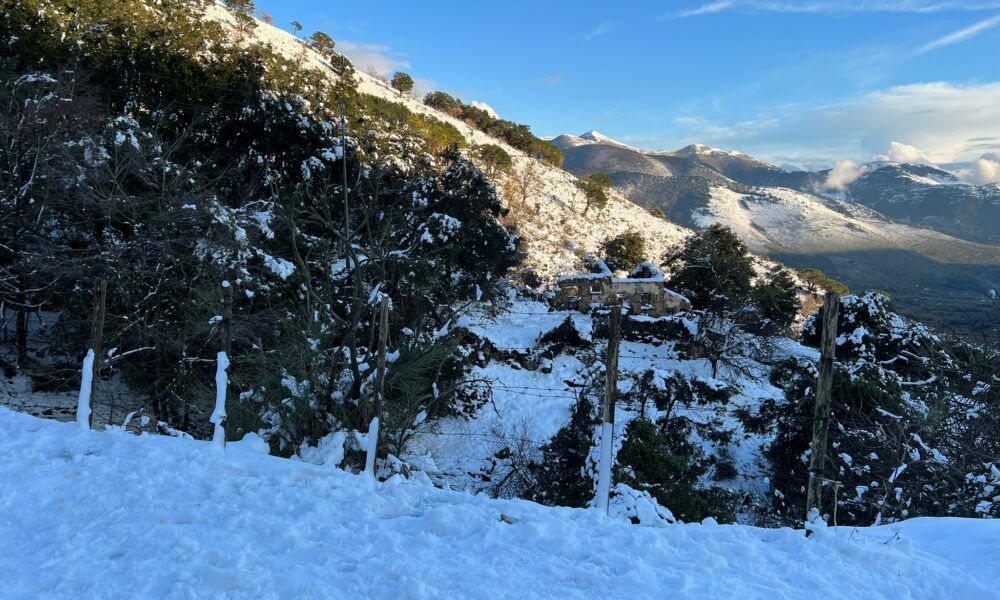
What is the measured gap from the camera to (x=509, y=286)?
31.7 metres

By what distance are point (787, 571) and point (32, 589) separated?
5.08m

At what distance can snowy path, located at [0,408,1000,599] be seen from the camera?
3264 millimetres

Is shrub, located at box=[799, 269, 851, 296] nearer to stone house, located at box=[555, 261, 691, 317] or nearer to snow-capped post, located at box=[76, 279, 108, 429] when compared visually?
stone house, located at box=[555, 261, 691, 317]

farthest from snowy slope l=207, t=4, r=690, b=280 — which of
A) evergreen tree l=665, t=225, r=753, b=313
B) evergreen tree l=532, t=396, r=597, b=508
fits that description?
evergreen tree l=532, t=396, r=597, b=508

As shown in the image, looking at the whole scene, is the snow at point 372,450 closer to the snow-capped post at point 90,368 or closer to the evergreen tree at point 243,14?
the snow-capped post at point 90,368

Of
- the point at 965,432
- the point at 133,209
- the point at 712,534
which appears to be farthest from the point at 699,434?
the point at 133,209

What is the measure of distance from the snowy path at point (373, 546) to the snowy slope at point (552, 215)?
35.2m

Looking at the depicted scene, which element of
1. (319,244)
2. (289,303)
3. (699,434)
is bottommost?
(699,434)

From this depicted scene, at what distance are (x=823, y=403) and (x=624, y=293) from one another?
94.4ft

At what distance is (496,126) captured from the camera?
73875mm

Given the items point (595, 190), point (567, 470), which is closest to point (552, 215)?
point (595, 190)

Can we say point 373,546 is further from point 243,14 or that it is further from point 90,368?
point 243,14

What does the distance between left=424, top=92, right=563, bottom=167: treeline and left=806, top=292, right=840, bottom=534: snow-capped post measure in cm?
7181

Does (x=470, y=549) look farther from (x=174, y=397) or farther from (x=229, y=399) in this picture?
(x=174, y=397)
